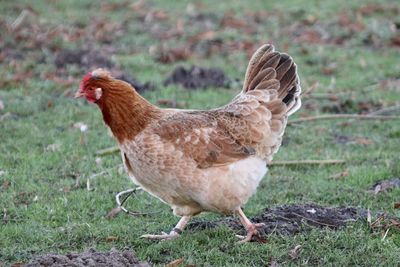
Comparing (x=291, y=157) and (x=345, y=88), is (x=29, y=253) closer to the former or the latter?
(x=291, y=157)

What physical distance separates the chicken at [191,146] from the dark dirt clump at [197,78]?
5114 millimetres

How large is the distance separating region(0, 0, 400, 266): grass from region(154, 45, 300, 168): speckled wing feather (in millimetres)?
752

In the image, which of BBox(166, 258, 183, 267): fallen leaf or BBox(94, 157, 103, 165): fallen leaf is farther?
BBox(94, 157, 103, 165): fallen leaf

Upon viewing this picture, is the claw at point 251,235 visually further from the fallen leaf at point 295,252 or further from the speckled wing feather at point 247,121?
the speckled wing feather at point 247,121

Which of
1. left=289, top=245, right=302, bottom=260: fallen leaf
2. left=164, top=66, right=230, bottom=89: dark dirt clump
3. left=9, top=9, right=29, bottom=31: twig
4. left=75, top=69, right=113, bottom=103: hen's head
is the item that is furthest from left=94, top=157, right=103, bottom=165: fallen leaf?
left=9, top=9, right=29, bottom=31: twig

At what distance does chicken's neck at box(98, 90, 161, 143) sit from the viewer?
22.5ft

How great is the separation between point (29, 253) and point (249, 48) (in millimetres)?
8778

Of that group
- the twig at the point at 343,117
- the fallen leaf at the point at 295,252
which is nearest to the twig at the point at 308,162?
the twig at the point at 343,117

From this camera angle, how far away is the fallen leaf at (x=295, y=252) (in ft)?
21.3

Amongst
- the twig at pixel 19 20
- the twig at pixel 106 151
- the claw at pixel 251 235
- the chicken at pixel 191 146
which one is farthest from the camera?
the twig at pixel 19 20

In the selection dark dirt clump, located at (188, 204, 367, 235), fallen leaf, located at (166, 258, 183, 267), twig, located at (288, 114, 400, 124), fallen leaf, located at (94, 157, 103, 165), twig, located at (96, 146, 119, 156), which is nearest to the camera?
fallen leaf, located at (166, 258, 183, 267)

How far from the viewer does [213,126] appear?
711cm

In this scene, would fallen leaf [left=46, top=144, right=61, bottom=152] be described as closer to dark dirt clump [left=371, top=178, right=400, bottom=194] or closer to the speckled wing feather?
the speckled wing feather

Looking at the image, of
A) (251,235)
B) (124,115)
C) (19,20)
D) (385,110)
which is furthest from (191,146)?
(19,20)
